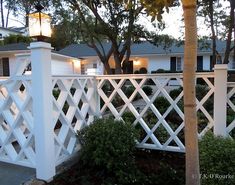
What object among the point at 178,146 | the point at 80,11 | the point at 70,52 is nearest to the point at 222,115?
the point at 178,146

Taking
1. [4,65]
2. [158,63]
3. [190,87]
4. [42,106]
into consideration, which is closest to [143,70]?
[158,63]

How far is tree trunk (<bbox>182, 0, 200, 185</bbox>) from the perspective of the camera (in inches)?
92.4

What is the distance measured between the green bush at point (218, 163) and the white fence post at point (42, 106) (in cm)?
185

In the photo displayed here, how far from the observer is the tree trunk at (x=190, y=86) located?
2348mm

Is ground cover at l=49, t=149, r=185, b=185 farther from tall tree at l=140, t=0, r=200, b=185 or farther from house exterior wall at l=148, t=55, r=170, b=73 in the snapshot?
house exterior wall at l=148, t=55, r=170, b=73

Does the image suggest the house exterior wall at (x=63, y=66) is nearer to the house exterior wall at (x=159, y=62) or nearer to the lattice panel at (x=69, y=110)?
the house exterior wall at (x=159, y=62)

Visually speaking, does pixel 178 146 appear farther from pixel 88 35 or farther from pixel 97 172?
pixel 88 35

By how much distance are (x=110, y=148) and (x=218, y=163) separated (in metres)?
1.36

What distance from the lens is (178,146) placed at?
4430 mm

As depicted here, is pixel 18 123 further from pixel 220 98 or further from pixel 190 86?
pixel 220 98

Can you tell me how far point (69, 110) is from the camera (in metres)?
4.38

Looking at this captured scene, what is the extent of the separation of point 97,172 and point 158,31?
10836 millimetres

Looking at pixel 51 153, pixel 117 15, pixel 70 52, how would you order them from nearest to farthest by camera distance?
pixel 51 153
pixel 117 15
pixel 70 52

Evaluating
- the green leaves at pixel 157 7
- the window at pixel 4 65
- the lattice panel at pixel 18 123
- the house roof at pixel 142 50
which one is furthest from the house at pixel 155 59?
the green leaves at pixel 157 7
